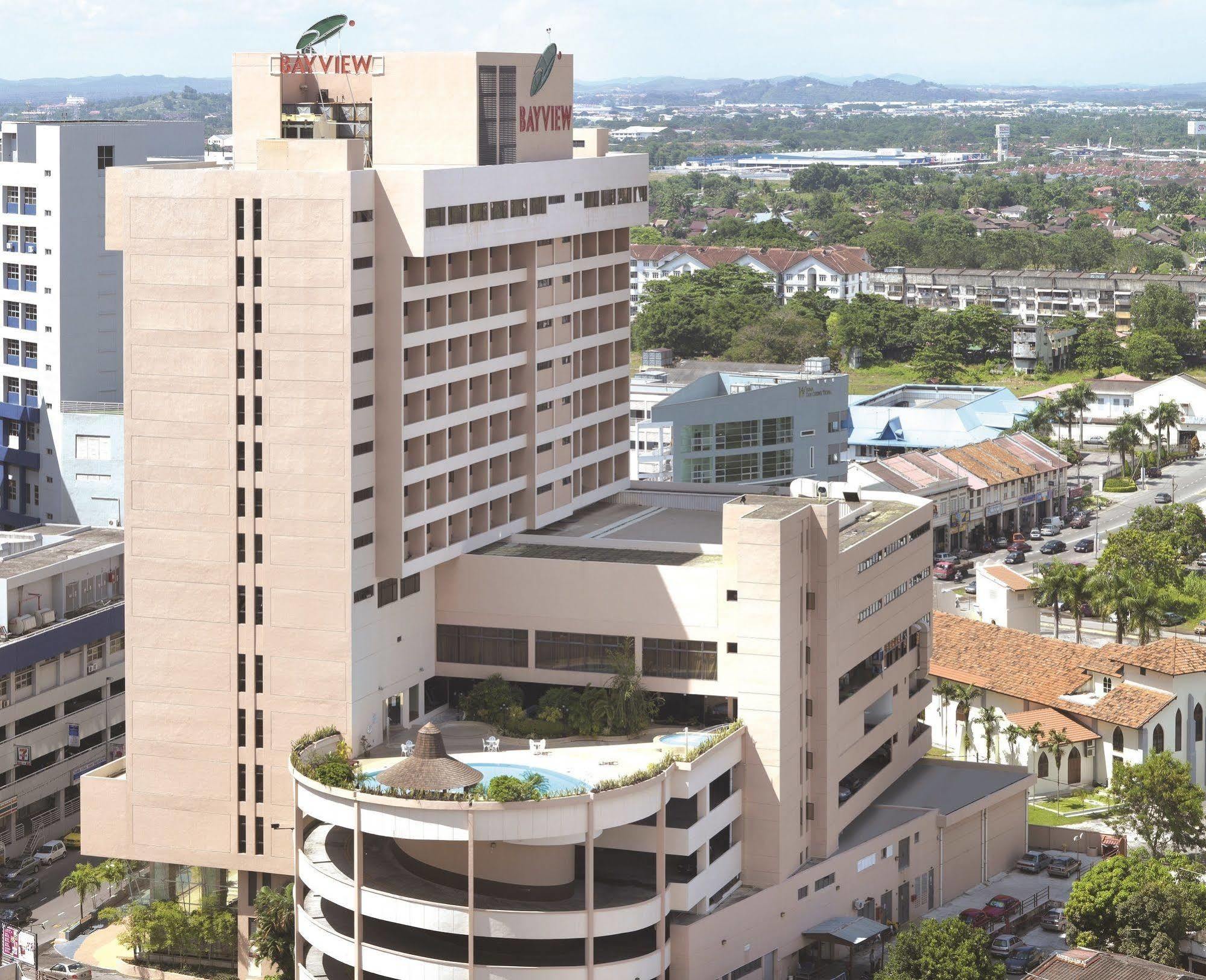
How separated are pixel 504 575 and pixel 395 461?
794 cm

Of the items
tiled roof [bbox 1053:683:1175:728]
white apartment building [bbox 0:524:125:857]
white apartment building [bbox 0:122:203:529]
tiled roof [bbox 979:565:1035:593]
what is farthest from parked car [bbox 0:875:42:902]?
tiled roof [bbox 979:565:1035:593]

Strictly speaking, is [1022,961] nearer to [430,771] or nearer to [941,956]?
[941,956]

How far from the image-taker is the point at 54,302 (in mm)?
127000

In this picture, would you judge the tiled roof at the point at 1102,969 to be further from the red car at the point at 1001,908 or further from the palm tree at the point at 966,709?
the palm tree at the point at 966,709

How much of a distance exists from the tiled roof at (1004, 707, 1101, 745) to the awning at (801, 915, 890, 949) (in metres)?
30.8

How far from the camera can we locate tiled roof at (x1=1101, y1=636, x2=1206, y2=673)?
112938 mm

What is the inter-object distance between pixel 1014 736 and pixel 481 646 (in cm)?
3670

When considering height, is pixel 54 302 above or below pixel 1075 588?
above

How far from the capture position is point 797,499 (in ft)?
285

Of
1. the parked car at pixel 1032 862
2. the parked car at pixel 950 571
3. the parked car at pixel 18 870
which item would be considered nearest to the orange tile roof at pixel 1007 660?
the parked car at pixel 1032 862

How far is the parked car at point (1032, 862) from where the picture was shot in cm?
9822

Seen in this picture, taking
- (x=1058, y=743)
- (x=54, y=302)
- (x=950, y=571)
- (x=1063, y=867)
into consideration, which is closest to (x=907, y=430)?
(x=950, y=571)

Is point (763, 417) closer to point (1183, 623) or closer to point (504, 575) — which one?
point (1183, 623)

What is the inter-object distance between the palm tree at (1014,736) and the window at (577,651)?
34.0 m
